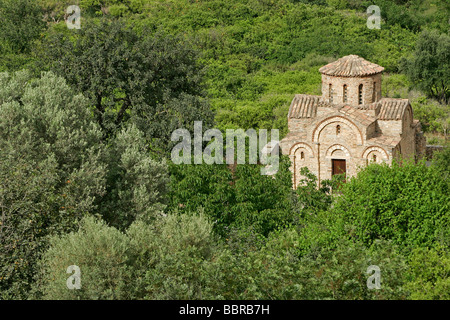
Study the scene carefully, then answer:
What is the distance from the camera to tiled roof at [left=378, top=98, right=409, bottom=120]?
1296 inches

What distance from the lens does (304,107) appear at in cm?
3447

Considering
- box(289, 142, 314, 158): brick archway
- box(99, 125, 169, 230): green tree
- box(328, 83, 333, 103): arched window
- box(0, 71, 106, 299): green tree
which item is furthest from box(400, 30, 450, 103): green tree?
box(0, 71, 106, 299): green tree

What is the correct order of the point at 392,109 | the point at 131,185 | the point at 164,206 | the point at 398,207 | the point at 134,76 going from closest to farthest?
the point at 164,206, the point at 398,207, the point at 131,185, the point at 392,109, the point at 134,76

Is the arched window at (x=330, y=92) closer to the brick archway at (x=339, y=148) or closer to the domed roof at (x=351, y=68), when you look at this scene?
the domed roof at (x=351, y=68)

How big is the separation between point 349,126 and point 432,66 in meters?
20.9

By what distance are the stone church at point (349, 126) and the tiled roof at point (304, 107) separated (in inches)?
6.9

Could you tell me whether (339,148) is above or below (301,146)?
below

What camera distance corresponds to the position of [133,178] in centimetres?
2469

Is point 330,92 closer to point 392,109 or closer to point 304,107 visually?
point 304,107

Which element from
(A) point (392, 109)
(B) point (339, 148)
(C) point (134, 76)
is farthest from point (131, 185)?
(A) point (392, 109)

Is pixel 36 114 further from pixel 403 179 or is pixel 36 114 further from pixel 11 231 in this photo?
pixel 403 179

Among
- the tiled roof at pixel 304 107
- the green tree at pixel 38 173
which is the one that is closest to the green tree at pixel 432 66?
the tiled roof at pixel 304 107

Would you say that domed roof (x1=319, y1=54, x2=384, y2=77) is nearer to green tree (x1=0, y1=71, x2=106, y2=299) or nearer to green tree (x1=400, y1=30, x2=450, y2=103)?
green tree (x1=0, y1=71, x2=106, y2=299)
